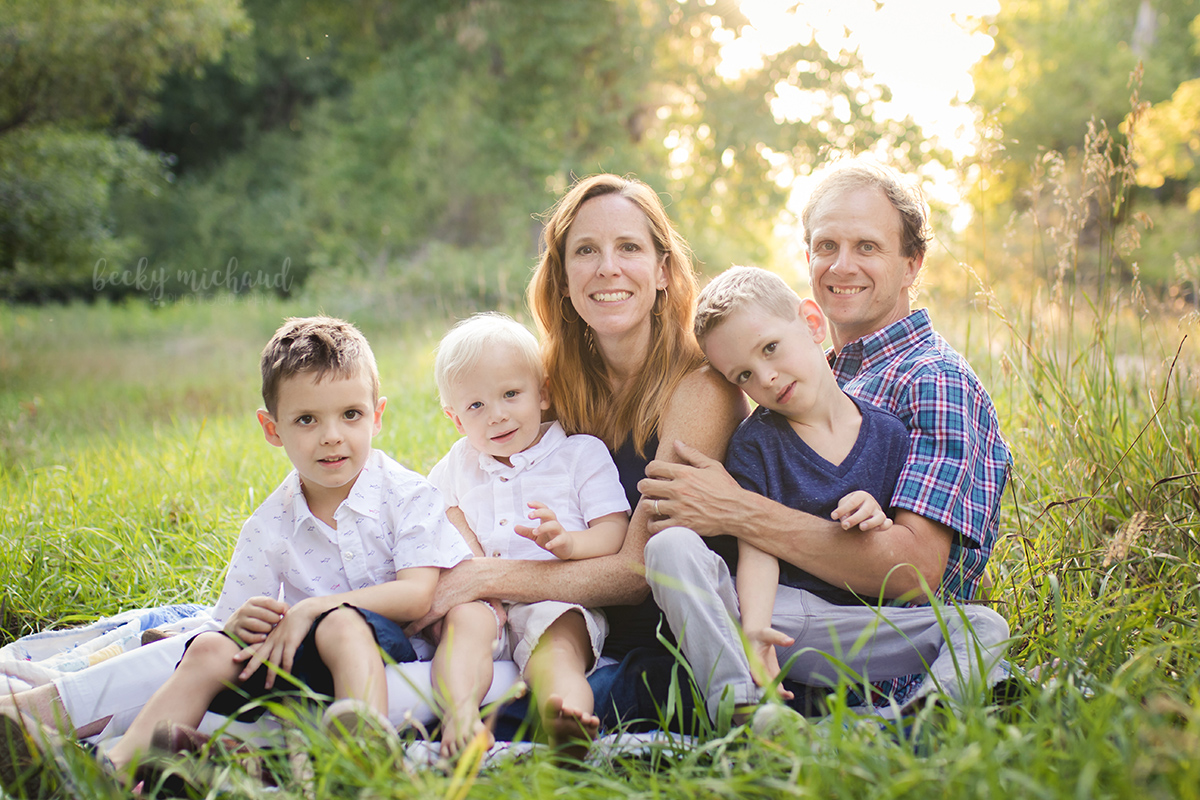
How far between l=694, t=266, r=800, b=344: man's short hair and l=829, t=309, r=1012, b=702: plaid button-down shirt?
0.38 meters

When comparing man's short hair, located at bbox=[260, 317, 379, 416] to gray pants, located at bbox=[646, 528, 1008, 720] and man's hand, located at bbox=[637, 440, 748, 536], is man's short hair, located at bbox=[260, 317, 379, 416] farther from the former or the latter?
gray pants, located at bbox=[646, 528, 1008, 720]

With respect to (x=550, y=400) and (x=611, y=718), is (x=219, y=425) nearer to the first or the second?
(x=550, y=400)

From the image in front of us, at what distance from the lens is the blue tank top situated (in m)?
2.40

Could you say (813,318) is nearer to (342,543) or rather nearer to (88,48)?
Result: (342,543)

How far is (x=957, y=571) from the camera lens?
7.23ft

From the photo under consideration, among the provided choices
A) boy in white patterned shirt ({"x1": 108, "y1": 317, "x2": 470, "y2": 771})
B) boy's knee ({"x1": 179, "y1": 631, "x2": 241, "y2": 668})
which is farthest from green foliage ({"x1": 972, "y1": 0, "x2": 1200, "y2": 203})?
boy's knee ({"x1": 179, "y1": 631, "x2": 241, "y2": 668})

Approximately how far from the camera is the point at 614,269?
2479 millimetres

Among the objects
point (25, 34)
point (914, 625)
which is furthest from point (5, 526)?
point (25, 34)

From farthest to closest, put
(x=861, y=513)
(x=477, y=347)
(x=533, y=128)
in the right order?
(x=533, y=128)
(x=477, y=347)
(x=861, y=513)

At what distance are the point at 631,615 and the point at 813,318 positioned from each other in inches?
40.6

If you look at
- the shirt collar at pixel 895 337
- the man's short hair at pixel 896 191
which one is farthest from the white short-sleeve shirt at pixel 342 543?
the man's short hair at pixel 896 191

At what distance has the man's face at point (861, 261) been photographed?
251cm

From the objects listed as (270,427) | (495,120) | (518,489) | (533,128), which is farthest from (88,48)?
(518,489)

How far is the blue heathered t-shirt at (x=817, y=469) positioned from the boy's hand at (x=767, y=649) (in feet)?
0.84
